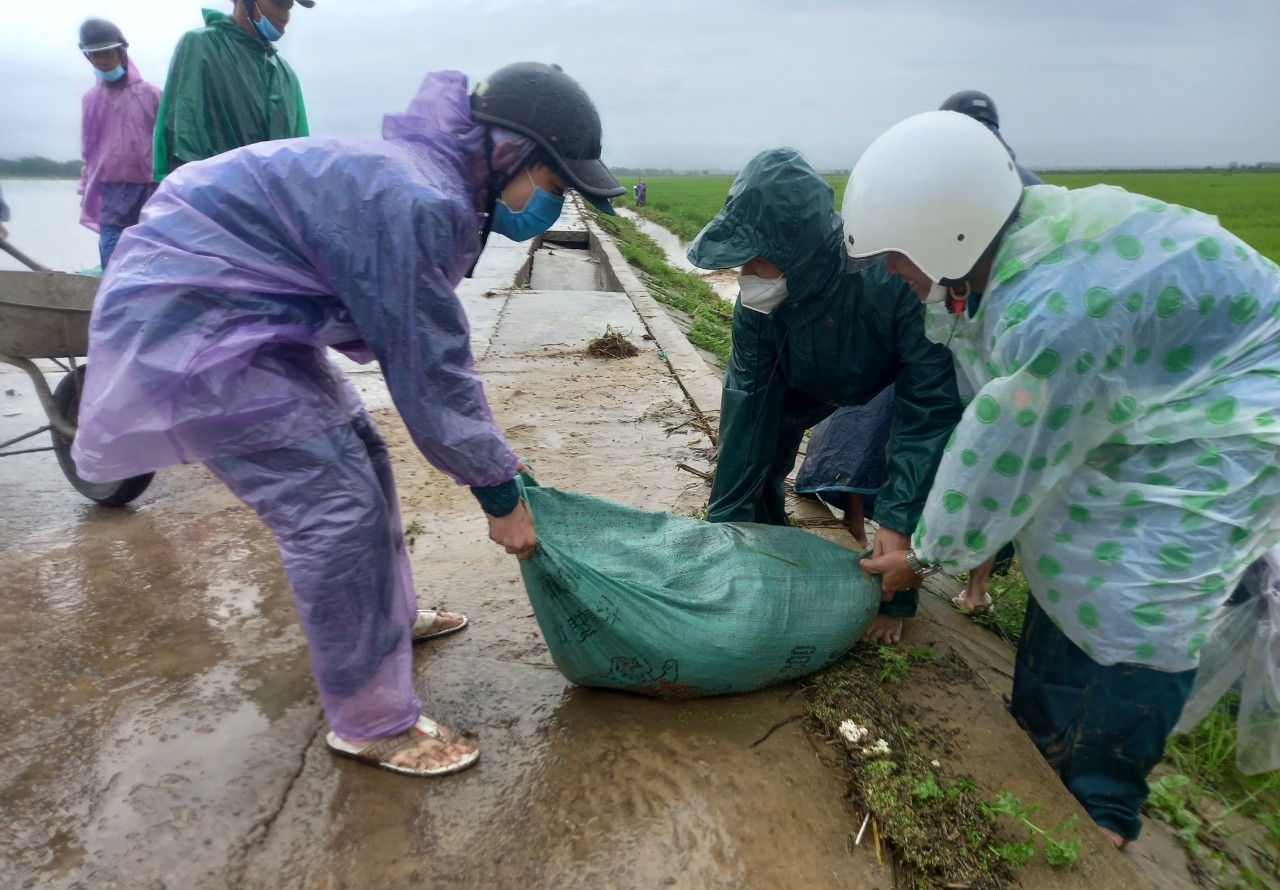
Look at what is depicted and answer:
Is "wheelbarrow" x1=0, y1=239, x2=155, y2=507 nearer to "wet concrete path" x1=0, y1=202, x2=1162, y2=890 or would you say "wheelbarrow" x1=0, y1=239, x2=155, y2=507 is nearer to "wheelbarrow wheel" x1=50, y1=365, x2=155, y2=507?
"wheelbarrow wheel" x1=50, y1=365, x2=155, y2=507

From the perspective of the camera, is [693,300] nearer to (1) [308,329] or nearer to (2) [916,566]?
(2) [916,566]

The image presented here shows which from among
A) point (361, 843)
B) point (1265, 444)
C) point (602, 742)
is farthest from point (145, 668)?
point (1265, 444)

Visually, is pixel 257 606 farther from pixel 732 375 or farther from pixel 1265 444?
pixel 1265 444

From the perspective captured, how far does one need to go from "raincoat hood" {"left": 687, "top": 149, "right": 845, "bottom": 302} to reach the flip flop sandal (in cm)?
129

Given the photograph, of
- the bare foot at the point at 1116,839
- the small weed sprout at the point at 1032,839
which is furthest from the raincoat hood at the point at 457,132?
the bare foot at the point at 1116,839

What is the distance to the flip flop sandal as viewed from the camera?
1784 millimetres

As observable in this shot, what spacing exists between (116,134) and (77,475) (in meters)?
1.87

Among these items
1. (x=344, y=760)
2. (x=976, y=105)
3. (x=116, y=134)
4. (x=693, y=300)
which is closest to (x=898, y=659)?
(x=344, y=760)

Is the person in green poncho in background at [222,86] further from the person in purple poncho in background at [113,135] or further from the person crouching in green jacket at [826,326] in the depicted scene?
the person crouching in green jacket at [826,326]

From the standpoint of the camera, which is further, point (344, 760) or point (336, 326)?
point (344, 760)

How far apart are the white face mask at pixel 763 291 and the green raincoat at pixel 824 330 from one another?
30 millimetres

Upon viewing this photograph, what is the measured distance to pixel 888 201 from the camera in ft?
5.56

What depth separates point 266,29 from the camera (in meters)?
3.27

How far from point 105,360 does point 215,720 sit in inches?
35.1
